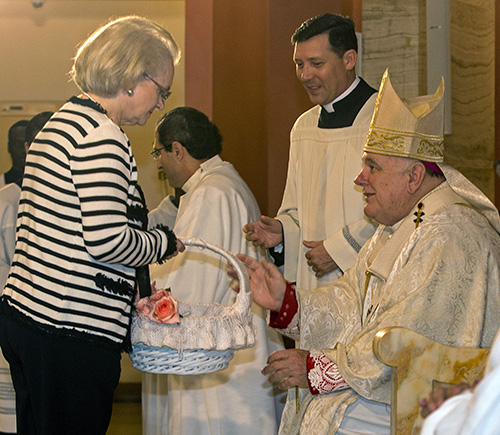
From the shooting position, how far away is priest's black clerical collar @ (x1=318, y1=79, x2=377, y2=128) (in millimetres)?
4078

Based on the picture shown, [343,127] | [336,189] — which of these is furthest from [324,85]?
[336,189]

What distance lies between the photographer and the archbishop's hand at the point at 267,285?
10.4 ft

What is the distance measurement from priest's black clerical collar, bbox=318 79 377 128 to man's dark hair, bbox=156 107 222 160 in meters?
0.74

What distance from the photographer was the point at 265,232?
4.09m

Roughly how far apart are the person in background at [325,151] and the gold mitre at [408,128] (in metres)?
1.07

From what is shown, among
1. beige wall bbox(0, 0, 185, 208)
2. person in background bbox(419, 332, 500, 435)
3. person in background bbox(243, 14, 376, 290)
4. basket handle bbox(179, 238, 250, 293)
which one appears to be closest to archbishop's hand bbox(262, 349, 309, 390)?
basket handle bbox(179, 238, 250, 293)

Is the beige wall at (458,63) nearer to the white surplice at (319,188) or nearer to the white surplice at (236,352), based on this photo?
the white surplice at (319,188)

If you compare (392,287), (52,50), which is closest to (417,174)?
(392,287)

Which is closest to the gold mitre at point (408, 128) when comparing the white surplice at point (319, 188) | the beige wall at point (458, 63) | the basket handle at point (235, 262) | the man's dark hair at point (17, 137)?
the basket handle at point (235, 262)

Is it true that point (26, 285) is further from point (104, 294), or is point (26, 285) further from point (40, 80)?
point (40, 80)

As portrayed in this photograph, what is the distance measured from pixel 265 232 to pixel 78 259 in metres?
1.65

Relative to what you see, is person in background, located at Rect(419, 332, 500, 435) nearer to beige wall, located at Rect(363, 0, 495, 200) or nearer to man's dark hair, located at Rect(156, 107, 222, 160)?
man's dark hair, located at Rect(156, 107, 222, 160)

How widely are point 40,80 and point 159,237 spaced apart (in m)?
5.86

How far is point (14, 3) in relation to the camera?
823cm
